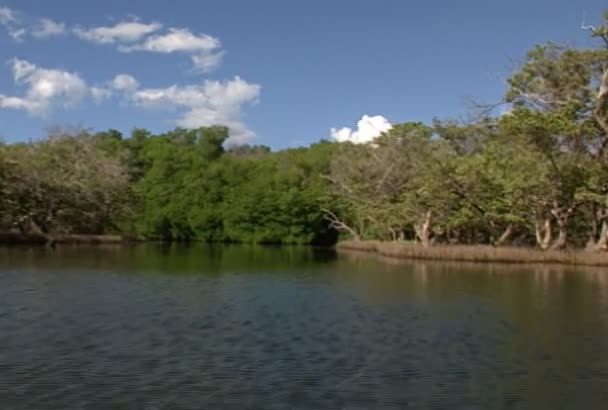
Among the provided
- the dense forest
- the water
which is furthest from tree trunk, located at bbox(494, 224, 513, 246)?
the water

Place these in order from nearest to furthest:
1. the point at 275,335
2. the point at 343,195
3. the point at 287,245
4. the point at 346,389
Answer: the point at 346,389 < the point at 275,335 < the point at 343,195 < the point at 287,245

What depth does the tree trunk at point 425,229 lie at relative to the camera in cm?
4875

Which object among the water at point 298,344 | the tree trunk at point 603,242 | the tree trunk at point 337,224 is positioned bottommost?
the water at point 298,344

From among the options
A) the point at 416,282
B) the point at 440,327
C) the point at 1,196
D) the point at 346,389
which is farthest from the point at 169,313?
the point at 1,196

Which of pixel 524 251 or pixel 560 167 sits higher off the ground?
pixel 560 167

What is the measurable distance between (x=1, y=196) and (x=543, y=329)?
44.7m

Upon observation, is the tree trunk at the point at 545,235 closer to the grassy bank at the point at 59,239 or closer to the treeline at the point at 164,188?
the treeline at the point at 164,188

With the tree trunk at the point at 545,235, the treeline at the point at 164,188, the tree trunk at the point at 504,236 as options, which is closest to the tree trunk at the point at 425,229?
the tree trunk at the point at 504,236

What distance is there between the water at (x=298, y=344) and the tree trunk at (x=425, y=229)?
20865 millimetres

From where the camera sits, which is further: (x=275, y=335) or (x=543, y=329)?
(x=543, y=329)

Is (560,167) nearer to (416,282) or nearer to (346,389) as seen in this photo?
(416,282)

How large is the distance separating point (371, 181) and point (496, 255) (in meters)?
18.8

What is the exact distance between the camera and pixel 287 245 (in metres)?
75.6

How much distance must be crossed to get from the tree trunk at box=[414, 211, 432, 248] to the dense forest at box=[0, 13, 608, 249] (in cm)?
14
